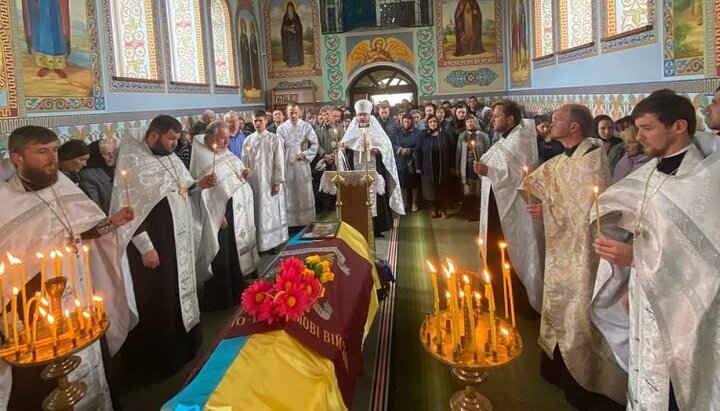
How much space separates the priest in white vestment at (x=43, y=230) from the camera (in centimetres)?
272

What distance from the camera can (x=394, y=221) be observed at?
8.55m

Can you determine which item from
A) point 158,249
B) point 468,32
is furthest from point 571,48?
point 158,249

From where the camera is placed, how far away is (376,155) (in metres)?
7.69

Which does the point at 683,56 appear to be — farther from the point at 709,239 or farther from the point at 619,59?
the point at 709,239

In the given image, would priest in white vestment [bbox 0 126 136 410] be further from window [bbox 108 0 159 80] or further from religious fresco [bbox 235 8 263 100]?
religious fresco [bbox 235 8 263 100]

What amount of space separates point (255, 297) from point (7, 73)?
4.67m

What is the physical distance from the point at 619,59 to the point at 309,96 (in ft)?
30.3

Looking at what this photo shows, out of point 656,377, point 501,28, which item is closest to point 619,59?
point 656,377

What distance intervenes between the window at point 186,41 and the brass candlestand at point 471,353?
848 centimetres

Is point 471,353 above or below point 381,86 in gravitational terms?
below

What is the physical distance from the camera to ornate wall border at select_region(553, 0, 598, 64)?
7.68 metres

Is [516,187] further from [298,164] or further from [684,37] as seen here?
[298,164]

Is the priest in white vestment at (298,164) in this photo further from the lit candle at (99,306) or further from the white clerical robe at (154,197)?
the lit candle at (99,306)

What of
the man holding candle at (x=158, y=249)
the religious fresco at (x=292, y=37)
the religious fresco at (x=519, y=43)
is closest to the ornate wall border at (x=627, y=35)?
the religious fresco at (x=519, y=43)
